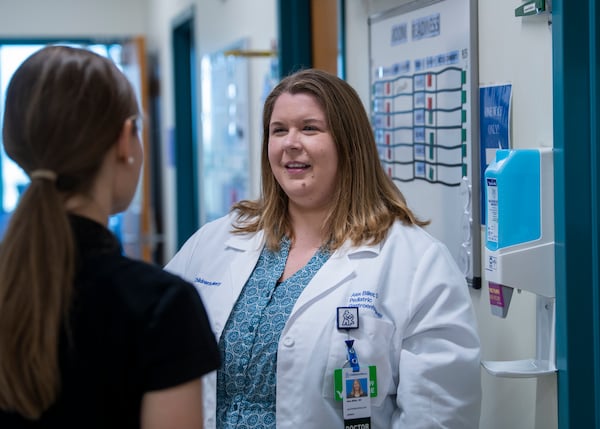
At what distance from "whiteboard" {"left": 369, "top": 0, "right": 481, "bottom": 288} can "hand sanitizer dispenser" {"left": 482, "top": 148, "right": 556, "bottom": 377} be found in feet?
1.06

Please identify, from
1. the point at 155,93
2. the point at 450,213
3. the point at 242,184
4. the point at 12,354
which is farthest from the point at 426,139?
the point at 155,93

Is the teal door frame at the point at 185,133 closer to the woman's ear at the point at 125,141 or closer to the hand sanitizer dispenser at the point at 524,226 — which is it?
the hand sanitizer dispenser at the point at 524,226

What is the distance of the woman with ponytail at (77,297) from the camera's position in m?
0.99

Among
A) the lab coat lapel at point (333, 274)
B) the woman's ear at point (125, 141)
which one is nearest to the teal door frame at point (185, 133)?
the lab coat lapel at point (333, 274)

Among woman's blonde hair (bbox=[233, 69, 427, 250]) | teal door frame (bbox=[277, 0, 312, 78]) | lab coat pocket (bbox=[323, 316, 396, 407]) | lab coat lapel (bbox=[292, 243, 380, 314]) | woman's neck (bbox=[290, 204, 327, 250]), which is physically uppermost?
teal door frame (bbox=[277, 0, 312, 78])

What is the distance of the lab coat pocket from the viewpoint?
1.67 m

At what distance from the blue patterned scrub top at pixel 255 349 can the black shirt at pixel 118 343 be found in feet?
2.24

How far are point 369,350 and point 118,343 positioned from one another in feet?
2.52

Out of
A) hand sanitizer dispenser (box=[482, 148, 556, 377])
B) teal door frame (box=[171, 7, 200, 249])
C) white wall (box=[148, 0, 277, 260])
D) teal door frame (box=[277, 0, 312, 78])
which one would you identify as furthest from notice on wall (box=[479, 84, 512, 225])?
teal door frame (box=[171, 7, 200, 249])

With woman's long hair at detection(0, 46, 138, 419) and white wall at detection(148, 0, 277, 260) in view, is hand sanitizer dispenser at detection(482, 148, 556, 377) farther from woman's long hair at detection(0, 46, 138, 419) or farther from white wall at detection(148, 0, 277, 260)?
white wall at detection(148, 0, 277, 260)

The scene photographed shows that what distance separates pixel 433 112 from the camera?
2.13 metres

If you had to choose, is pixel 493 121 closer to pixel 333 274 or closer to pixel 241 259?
pixel 333 274

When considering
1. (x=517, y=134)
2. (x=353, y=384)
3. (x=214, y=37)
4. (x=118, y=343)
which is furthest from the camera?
(x=214, y=37)

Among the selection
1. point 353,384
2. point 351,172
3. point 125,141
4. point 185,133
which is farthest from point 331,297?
point 185,133
